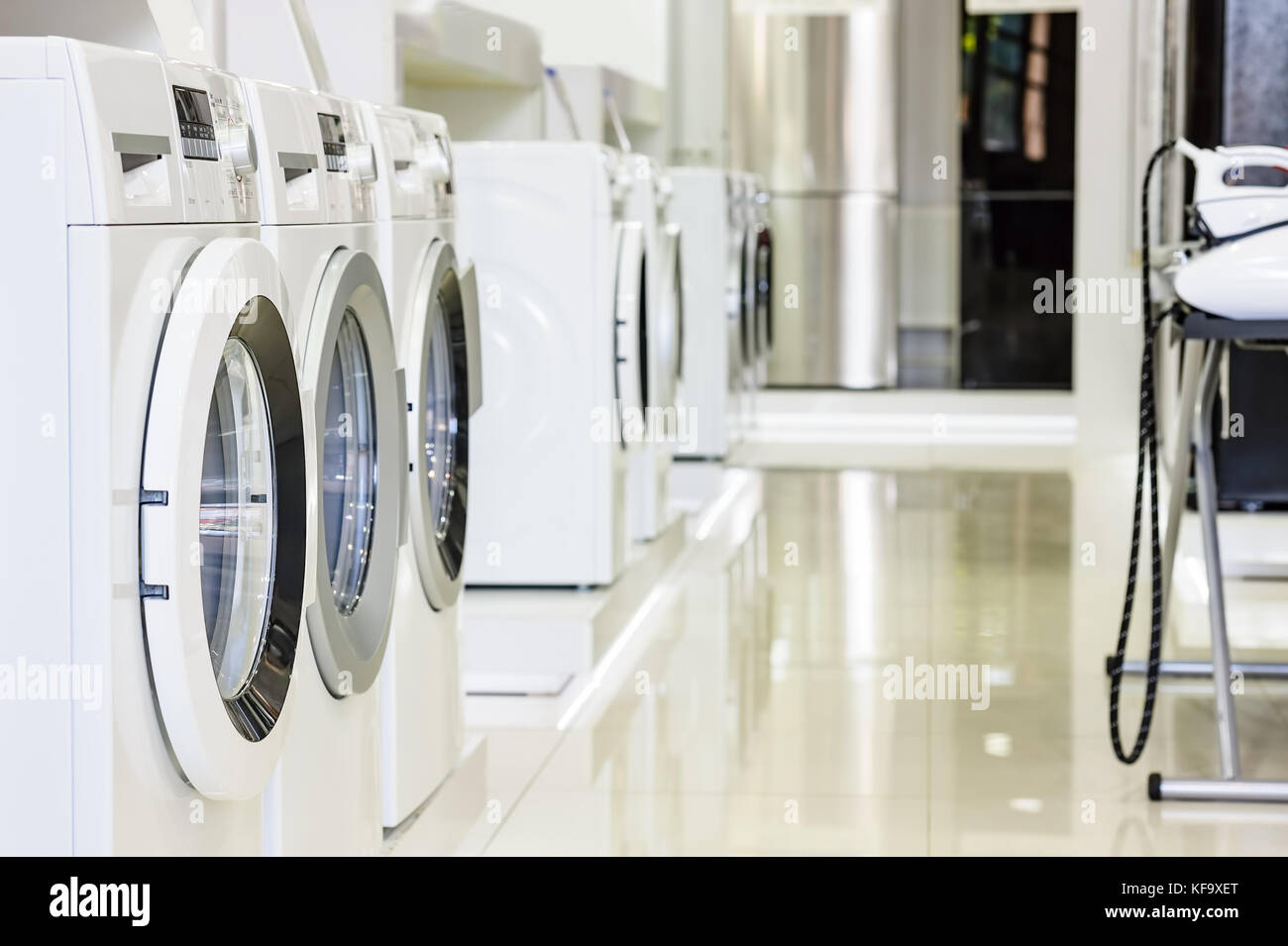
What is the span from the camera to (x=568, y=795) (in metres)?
2.59

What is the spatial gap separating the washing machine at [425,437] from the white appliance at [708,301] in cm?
336

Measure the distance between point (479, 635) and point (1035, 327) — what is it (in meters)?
5.14

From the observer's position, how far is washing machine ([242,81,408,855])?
1776 millimetres

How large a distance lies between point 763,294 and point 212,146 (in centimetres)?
558

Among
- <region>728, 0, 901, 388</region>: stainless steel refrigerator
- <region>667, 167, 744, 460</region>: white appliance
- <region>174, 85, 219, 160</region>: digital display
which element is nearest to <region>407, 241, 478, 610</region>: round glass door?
<region>174, 85, 219, 160</region>: digital display

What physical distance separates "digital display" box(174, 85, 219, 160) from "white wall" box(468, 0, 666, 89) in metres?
3.70

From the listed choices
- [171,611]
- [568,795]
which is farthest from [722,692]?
[171,611]

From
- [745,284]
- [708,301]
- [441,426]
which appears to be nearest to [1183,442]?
[441,426]

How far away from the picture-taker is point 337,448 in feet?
6.77

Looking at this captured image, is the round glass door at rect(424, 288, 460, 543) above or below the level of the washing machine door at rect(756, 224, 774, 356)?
below

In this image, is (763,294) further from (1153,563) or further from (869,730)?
(1153,563)

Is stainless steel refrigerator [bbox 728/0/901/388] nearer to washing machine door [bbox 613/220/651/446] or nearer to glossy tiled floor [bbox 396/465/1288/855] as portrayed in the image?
glossy tiled floor [bbox 396/465/1288/855]

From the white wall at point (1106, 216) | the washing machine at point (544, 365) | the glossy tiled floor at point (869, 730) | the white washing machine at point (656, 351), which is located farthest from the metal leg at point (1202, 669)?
the white wall at point (1106, 216)

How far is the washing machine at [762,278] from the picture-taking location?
272 inches
